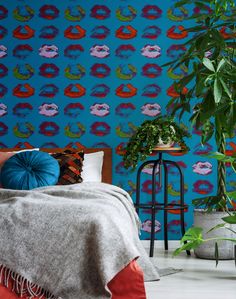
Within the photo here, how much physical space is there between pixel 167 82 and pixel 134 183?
96 centimetres

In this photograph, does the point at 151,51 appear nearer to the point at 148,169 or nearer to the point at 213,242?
the point at 148,169

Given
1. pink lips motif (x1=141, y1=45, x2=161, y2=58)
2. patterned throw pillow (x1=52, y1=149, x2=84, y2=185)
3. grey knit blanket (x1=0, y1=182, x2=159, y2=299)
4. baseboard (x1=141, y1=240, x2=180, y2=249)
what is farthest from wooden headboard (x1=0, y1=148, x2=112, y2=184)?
grey knit blanket (x1=0, y1=182, x2=159, y2=299)

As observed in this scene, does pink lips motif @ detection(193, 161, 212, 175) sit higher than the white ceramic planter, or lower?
higher

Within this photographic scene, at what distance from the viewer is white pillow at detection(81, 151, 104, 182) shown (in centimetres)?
502

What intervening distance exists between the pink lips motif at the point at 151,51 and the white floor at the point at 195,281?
1.84 m

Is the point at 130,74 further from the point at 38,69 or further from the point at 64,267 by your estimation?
the point at 64,267

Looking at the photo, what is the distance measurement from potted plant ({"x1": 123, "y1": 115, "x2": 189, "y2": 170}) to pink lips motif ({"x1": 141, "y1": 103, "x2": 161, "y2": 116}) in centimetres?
46

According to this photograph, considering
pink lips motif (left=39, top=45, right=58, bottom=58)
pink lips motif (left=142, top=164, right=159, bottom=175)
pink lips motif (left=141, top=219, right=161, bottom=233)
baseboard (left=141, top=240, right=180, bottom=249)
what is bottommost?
baseboard (left=141, top=240, right=180, bottom=249)

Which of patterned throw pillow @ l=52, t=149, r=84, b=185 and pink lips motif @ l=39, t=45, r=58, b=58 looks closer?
patterned throw pillow @ l=52, t=149, r=84, b=185

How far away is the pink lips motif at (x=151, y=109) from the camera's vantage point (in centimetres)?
545

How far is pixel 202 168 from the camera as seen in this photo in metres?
5.43

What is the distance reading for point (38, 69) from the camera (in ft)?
18.2

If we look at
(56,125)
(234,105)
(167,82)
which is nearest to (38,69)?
(56,125)

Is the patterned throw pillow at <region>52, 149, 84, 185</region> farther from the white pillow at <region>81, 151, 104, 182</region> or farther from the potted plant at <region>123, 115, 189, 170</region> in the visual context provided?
the potted plant at <region>123, 115, 189, 170</region>
